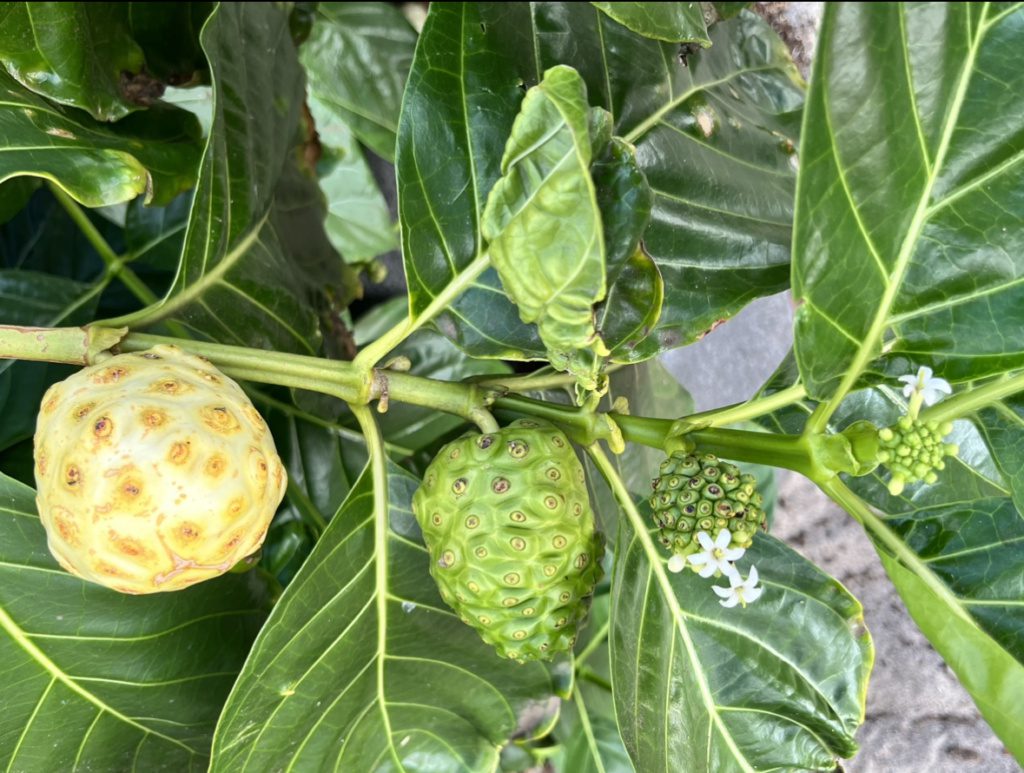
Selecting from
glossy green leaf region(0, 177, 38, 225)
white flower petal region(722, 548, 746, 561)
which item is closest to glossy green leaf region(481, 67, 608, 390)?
white flower petal region(722, 548, 746, 561)

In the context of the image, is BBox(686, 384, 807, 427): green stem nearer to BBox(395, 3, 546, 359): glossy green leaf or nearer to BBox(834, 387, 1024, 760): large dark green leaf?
BBox(834, 387, 1024, 760): large dark green leaf

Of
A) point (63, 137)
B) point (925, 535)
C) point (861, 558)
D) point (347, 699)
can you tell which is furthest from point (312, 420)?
point (861, 558)

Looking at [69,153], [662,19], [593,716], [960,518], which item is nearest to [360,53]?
[69,153]

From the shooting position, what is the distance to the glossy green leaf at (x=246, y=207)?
967 mm

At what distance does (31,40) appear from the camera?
92 cm

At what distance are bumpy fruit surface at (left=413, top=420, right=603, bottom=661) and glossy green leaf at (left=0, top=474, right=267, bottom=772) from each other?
12.6 inches

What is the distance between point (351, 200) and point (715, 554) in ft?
4.32

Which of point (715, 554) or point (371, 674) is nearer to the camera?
point (715, 554)

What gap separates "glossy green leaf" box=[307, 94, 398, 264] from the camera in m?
1.84

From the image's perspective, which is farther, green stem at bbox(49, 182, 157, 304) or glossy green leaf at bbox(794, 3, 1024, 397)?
green stem at bbox(49, 182, 157, 304)

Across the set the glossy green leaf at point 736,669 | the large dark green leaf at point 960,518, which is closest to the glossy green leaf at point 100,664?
the glossy green leaf at point 736,669

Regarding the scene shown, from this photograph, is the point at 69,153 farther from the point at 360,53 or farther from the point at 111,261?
the point at 360,53

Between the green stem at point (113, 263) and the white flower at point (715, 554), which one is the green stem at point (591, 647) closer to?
the white flower at point (715, 554)

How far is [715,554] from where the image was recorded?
0.82 m
